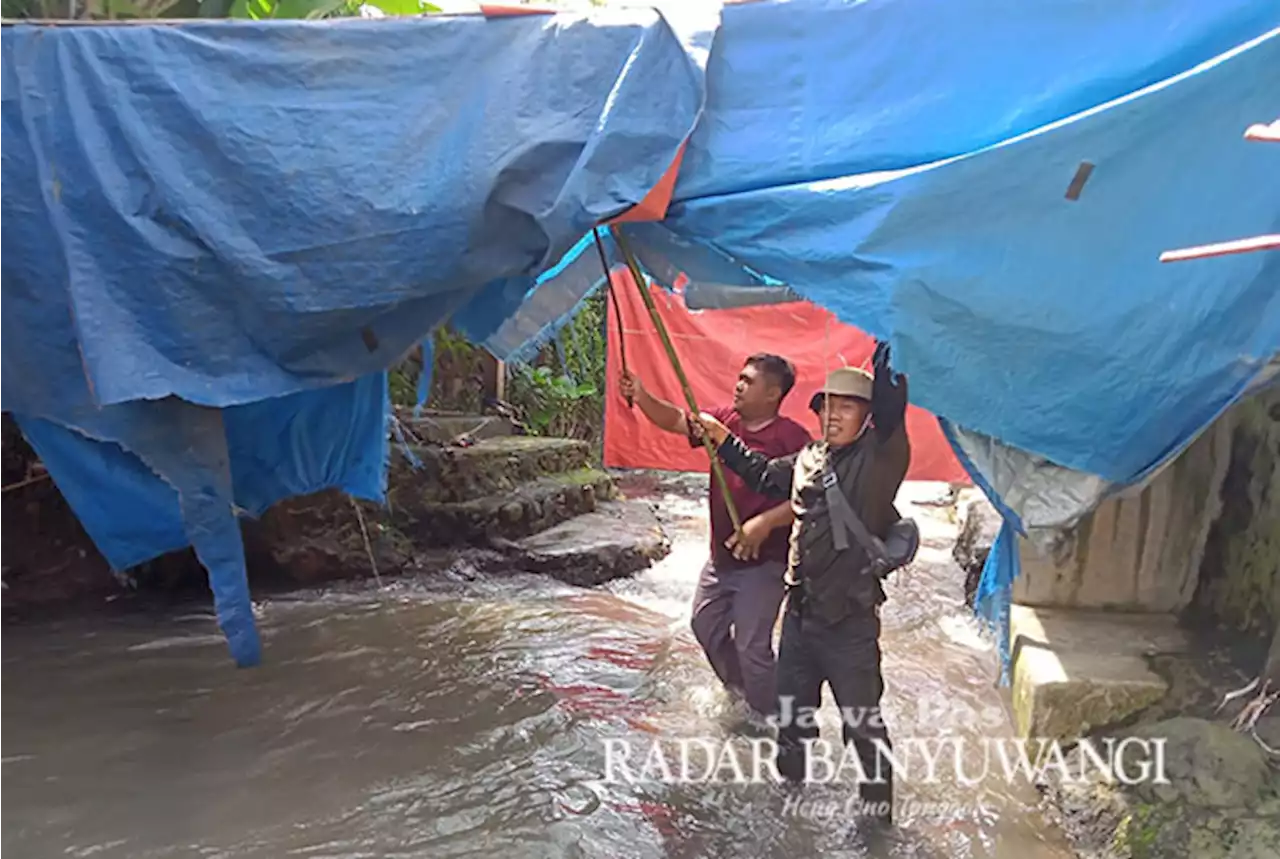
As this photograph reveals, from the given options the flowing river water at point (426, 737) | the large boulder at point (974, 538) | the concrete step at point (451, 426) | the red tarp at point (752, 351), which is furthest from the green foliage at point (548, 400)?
the large boulder at point (974, 538)

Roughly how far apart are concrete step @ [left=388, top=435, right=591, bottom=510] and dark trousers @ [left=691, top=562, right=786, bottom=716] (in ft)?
12.0

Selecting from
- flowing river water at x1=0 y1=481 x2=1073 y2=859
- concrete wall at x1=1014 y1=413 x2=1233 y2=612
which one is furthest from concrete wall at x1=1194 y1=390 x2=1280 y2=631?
flowing river water at x1=0 y1=481 x2=1073 y2=859

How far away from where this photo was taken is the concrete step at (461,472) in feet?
25.0

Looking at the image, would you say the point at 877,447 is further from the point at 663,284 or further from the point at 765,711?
Result: the point at 663,284

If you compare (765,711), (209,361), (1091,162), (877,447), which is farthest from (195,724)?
(1091,162)

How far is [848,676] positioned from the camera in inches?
139

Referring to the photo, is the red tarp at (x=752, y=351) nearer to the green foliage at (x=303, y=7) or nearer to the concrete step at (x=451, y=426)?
the concrete step at (x=451, y=426)

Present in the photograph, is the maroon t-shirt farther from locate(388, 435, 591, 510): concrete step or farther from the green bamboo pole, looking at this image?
locate(388, 435, 591, 510): concrete step

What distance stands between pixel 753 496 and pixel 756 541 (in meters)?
0.26

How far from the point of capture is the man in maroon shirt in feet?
14.1

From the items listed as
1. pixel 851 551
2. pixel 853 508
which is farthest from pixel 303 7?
pixel 851 551

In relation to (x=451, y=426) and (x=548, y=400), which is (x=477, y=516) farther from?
(x=548, y=400)

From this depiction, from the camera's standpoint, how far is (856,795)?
12.9 ft

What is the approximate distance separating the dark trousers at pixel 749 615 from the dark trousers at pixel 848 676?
478 millimetres
